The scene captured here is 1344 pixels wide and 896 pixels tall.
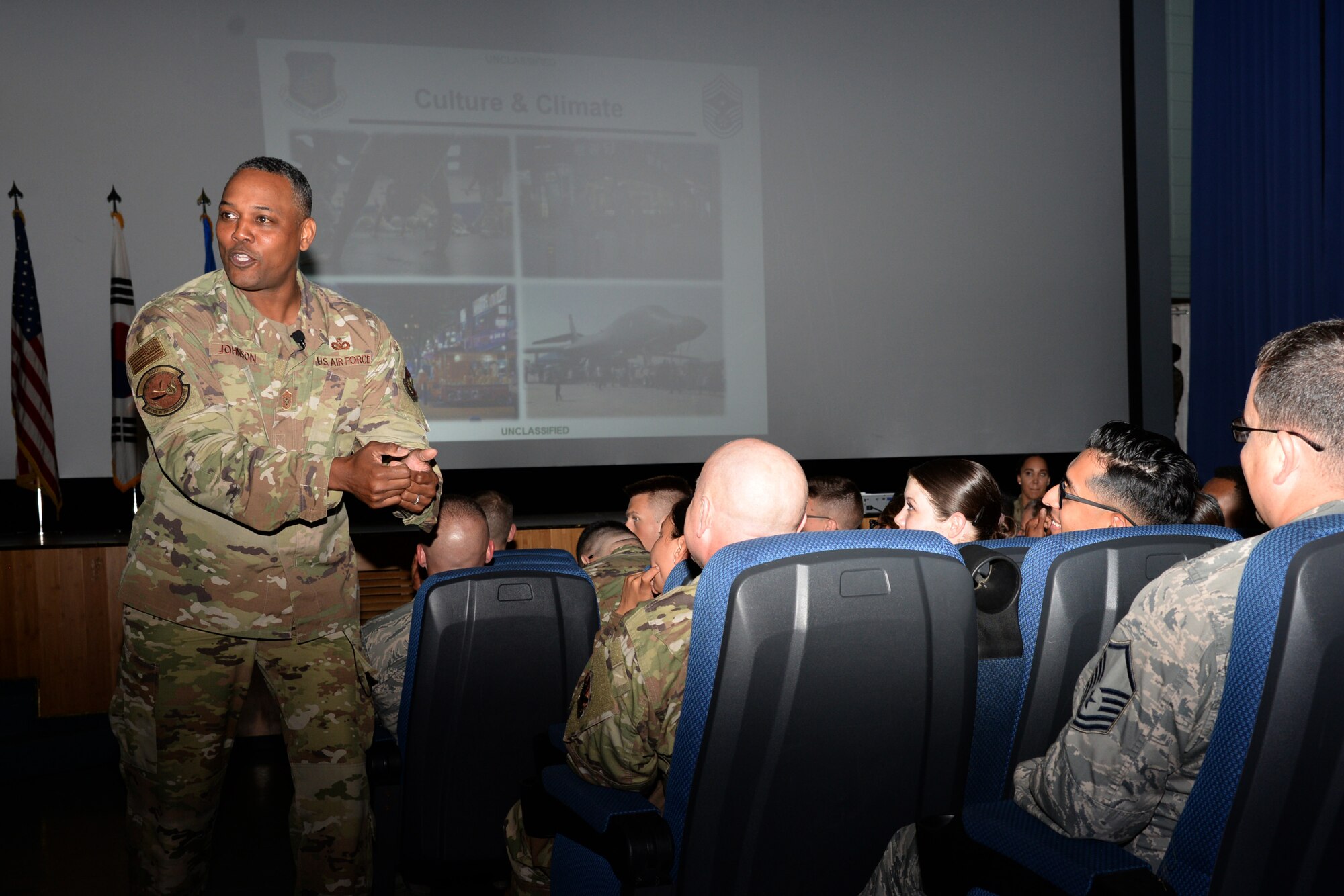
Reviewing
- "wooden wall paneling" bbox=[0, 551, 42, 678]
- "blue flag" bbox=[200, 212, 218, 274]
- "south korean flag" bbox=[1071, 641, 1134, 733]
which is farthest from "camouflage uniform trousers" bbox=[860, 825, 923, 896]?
"blue flag" bbox=[200, 212, 218, 274]

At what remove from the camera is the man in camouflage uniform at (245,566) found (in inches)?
59.2

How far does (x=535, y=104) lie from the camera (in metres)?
4.84

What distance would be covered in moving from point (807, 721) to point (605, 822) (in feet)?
0.91

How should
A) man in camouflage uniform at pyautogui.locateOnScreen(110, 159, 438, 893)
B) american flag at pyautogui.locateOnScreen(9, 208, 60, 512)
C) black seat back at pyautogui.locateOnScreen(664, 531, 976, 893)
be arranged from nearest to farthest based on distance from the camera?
black seat back at pyautogui.locateOnScreen(664, 531, 976, 893) < man in camouflage uniform at pyautogui.locateOnScreen(110, 159, 438, 893) < american flag at pyautogui.locateOnScreen(9, 208, 60, 512)

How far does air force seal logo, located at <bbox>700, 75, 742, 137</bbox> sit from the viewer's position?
5.06 metres

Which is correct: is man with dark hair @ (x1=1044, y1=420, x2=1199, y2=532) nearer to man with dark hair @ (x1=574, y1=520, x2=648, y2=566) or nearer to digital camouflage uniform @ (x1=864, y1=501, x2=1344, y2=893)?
digital camouflage uniform @ (x1=864, y1=501, x2=1344, y2=893)

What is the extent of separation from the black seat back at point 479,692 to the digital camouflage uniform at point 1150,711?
96 cm

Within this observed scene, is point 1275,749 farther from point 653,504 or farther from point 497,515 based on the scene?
point 497,515

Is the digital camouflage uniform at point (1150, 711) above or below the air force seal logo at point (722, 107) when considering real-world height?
below

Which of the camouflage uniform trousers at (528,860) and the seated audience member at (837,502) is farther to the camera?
the seated audience member at (837,502)

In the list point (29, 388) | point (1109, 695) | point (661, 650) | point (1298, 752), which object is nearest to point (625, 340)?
point (29, 388)

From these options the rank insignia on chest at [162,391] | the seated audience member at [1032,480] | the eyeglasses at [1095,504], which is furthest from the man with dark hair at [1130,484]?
the seated audience member at [1032,480]

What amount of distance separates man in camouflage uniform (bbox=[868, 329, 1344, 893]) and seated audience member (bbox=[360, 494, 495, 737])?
4.09 ft

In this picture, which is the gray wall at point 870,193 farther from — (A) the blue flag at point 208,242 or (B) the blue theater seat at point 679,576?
(B) the blue theater seat at point 679,576
